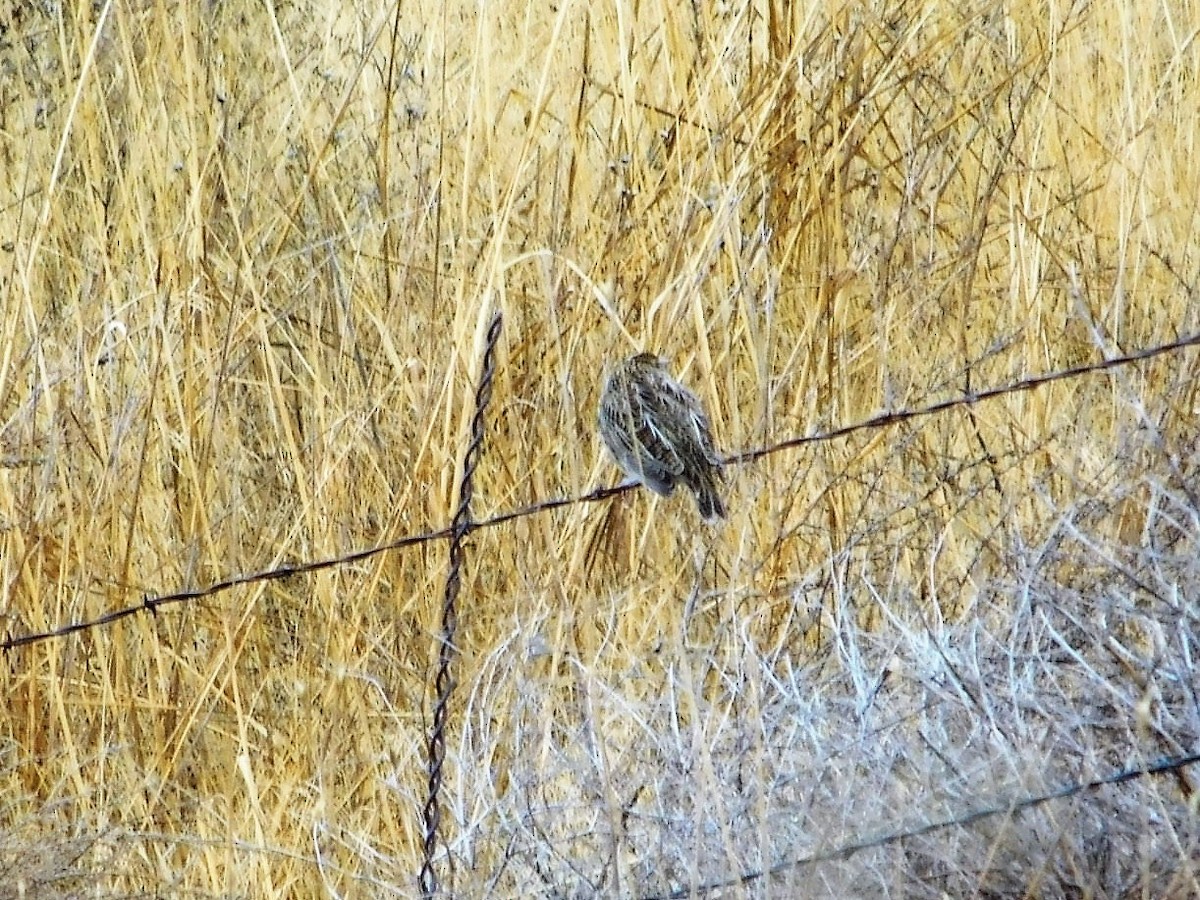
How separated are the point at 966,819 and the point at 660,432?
43.4 inches

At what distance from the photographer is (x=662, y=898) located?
1.90 m

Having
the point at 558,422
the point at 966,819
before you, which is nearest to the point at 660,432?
the point at 558,422

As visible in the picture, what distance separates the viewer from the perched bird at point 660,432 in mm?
2639

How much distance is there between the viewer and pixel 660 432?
2639 millimetres

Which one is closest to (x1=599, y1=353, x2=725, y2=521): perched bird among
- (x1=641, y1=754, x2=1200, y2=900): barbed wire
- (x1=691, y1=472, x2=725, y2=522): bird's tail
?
(x1=691, y1=472, x2=725, y2=522): bird's tail

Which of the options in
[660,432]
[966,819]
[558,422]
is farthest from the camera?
[558,422]

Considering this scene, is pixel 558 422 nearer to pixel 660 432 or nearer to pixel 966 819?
pixel 660 432

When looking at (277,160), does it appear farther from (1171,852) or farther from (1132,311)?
(1171,852)

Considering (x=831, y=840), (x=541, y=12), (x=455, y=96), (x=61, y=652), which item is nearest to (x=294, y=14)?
(x=541, y=12)

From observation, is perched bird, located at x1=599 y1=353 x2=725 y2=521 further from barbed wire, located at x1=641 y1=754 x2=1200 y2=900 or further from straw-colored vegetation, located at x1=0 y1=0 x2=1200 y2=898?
barbed wire, located at x1=641 y1=754 x2=1200 y2=900

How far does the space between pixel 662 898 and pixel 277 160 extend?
1988mm

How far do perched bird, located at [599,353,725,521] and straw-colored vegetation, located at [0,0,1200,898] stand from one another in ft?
0.27

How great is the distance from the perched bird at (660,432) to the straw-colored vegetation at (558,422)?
8 cm

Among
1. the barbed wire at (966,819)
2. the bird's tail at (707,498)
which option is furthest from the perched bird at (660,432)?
the barbed wire at (966,819)
